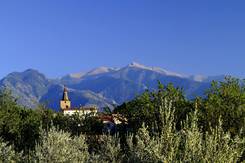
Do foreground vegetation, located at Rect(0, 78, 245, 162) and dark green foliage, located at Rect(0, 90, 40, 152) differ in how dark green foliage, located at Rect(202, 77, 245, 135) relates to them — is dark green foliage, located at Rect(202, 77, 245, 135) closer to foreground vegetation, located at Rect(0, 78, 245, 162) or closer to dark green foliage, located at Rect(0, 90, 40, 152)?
foreground vegetation, located at Rect(0, 78, 245, 162)

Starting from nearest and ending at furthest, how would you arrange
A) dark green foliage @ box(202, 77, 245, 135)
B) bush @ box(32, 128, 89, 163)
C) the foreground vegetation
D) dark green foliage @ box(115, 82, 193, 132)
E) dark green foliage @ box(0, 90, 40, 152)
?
1. the foreground vegetation
2. bush @ box(32, 128, 89, 163)
3. dark green foliage @ box(202, 77, 245, 135)
4. dark green foliage @ box(115, 82, 193, 132)
5. dark green foliage @ box(0, 90, 40, 152)

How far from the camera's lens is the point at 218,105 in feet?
203

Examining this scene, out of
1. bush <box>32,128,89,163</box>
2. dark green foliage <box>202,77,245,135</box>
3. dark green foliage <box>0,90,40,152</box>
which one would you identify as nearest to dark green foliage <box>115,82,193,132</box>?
dark green foliage <box>202,77,245,135</box>

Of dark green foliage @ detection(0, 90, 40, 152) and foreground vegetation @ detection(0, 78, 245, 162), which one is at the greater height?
foreground vegetation @ detection(0, 78, 245, 162)

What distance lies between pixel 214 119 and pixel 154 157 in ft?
150

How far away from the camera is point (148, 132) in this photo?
1633 cm

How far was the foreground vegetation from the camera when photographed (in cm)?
1434

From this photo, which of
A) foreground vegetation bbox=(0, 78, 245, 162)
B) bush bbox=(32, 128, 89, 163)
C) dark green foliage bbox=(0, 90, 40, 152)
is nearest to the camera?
foreground vegetation bbox=(0, 78, 245, 162)

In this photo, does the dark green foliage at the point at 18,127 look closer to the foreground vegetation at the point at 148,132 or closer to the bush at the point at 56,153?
the foreground vegetation at the point at 148,132

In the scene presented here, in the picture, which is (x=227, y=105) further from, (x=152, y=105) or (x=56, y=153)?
(x=56, y=153)

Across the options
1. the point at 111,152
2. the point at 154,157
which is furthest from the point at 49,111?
the point at 154,157

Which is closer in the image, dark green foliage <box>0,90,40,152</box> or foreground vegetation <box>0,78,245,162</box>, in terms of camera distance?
foreground vegetation <box>0,78,245,162</box>

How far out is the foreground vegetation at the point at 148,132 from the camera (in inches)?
565

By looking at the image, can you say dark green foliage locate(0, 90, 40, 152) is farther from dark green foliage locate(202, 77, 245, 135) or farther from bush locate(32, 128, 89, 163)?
bush locate(32, 128, 89, 163)
